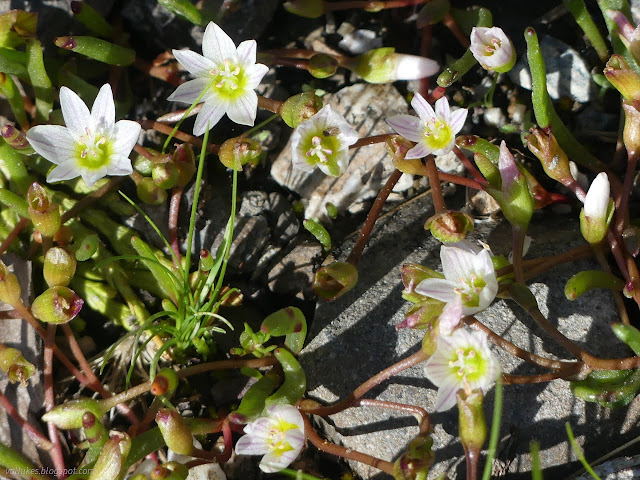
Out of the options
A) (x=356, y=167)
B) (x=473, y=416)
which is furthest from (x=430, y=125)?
(x=473, y=416)

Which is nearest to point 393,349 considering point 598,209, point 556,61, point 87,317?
point 598,209

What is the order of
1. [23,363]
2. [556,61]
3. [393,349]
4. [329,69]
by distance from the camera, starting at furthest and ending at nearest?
[556,61] < [329,69] < [393,349] < [23,363]

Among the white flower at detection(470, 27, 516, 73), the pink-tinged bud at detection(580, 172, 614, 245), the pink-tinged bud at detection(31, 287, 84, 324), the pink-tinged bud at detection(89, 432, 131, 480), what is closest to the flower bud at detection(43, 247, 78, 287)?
the pink-tinged bud at detection(31, 287, 84, 324)

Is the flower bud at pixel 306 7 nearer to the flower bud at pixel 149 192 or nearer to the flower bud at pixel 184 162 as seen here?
the flower bud at pixel 184 162

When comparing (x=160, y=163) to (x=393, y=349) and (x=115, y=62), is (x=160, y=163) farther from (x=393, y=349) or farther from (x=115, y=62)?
(x=393, y=349)

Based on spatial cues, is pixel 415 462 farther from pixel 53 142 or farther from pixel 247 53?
pixel 53 142

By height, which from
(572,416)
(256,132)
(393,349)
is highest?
(256,132)
